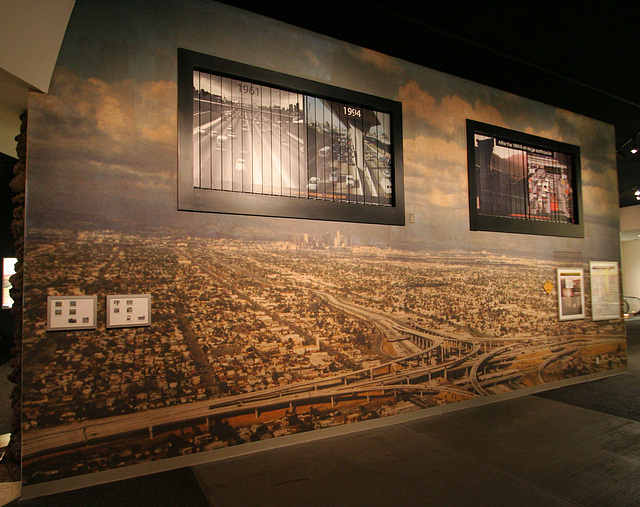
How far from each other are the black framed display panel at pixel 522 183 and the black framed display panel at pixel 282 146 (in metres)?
0.99

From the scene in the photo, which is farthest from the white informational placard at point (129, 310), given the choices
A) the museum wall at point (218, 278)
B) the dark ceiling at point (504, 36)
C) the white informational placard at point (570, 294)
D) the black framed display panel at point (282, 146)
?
the white informational placard at point (570, 294)

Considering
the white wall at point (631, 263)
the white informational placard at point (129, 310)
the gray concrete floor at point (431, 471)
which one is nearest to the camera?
the gray concrete floor at point (431, 471)

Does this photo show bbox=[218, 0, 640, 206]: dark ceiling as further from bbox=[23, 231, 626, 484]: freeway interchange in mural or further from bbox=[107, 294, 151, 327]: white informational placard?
bbox=[107, 294, 151, 327]: white informational placard

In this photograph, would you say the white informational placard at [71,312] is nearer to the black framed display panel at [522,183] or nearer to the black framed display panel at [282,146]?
the black framed display panel at [282,146]

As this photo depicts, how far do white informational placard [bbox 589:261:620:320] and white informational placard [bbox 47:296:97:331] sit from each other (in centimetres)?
494

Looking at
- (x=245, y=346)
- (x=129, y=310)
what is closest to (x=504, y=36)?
(x=245, y=346)

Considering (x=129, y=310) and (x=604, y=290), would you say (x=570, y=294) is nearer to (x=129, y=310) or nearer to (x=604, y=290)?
(x=604, y=290)

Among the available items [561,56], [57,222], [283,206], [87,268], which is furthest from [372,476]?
[561,56]

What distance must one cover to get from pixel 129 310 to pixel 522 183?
3922mm

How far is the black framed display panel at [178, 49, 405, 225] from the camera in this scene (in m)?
2.37

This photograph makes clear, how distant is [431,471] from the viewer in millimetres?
2080

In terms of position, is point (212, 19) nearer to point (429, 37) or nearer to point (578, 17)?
point (429, 37)

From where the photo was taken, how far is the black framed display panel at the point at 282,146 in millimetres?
2369

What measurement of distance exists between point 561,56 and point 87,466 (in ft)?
15.4
